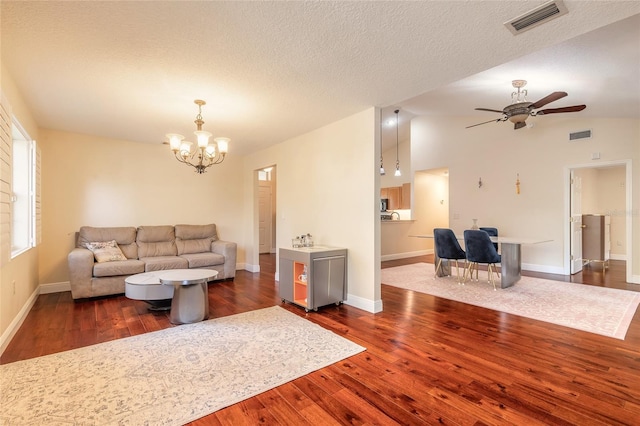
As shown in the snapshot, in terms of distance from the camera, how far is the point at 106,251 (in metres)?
4.57

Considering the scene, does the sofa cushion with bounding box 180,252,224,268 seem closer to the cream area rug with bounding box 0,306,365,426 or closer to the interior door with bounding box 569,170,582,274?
the cream area rug with bounding box 0,306,365,426

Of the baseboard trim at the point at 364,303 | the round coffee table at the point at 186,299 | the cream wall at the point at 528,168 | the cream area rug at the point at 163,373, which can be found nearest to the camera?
the cream area rug at the point at 163,373

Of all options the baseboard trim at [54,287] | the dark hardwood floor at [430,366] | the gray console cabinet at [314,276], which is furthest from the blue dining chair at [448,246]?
the baseboard trim at [54,287]

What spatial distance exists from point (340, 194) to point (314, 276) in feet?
3.89

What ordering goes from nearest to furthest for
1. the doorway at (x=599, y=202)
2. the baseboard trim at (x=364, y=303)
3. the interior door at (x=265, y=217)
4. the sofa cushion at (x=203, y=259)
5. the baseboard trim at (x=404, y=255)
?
the baseboard trim at (x=364, y=303) < the sofa cushion at (x=203, y=259) < the doorway at (x=599, y=202) < the baseboard trim at (x=404, y=255) < the interior door at (x=265, y=217)

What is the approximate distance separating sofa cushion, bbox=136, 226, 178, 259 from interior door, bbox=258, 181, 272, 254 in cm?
405

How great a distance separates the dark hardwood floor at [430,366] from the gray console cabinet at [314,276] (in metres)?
0.16

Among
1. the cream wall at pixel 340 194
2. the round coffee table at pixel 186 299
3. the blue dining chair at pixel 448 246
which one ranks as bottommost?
the round coffee table at pixel 186 299

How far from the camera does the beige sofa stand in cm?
416

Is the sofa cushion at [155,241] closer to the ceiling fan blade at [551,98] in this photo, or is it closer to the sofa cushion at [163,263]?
the sofa cushion at [163,263]

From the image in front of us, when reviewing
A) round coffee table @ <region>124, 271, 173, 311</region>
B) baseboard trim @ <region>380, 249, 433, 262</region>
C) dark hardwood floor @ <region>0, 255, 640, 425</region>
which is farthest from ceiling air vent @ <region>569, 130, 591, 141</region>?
round coffee table @ <region>124, 271, 173, 311</region>

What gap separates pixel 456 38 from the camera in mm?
2189

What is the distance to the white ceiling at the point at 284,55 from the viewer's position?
192cm

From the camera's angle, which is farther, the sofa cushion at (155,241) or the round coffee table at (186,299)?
the sofa cushion at (155,241)
